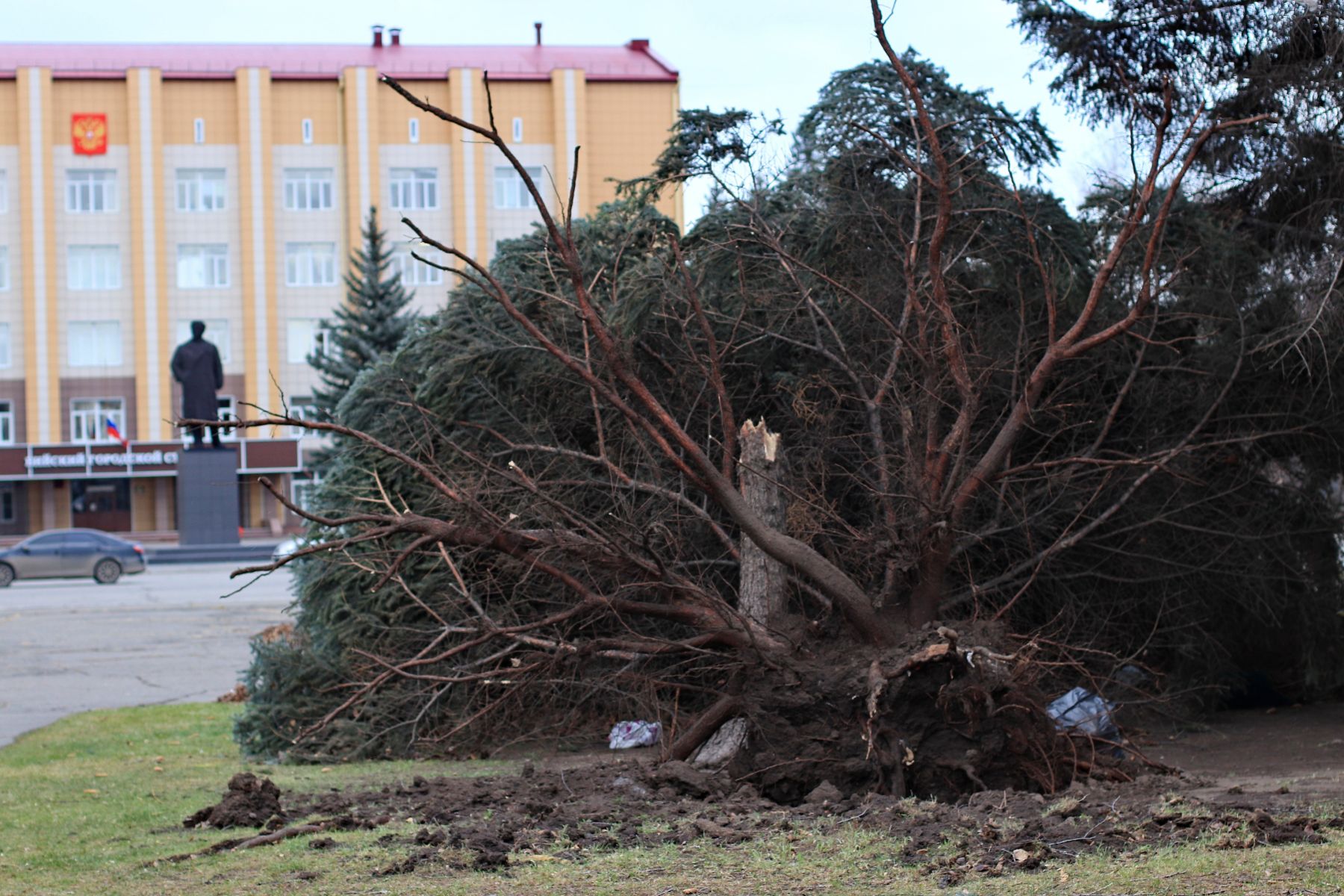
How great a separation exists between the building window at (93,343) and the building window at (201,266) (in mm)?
2888

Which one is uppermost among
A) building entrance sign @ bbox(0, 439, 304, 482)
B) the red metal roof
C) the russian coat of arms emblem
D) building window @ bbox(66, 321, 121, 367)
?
the red metal roof

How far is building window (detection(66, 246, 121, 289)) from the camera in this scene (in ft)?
162

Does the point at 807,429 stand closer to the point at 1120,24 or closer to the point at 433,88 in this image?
the point at 1120,24

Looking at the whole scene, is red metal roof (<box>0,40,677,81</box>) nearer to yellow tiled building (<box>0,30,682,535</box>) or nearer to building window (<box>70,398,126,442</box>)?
yellow tiled building (<box>0,30,682,535</box>)

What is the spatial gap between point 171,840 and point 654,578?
8.56 feet

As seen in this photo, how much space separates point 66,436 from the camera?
49.1 meters

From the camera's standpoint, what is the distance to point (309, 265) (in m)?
50.1

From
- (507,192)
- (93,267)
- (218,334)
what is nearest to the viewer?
(93,267)

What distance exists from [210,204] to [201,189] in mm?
591

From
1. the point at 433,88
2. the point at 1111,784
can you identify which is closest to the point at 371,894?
the point at 1111,784

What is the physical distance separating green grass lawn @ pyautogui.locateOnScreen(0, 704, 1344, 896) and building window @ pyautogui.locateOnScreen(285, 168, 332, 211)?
44502 mm

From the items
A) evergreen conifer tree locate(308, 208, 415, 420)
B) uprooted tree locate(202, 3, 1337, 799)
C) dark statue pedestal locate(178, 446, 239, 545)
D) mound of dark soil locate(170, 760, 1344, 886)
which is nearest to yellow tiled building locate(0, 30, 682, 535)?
dark statue pedestal locate(178, 446, 239, 545)

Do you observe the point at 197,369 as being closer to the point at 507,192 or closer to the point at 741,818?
the point at 507,192

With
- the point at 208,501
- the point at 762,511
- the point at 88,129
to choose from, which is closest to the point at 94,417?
the point at 88,129
